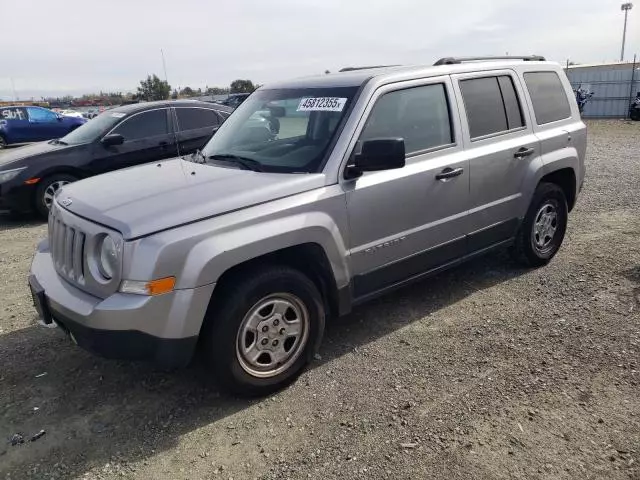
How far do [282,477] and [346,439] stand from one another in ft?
1.40

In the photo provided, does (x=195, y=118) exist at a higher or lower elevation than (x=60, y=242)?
higher

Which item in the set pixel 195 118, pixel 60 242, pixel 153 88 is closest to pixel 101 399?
pixel 60 242

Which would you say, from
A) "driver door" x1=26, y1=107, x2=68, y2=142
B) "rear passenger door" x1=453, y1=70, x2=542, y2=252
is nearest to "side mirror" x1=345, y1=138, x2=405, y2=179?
"rear passenger door" x1=453, y1=70, x2=542, y2=252

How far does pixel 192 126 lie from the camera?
28.2 feet

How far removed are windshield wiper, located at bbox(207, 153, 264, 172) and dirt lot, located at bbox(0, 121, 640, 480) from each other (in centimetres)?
141

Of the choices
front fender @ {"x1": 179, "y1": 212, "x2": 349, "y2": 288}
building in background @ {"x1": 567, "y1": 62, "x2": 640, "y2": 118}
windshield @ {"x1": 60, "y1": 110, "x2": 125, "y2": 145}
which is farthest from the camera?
building in background @ {"x1": 567, "y1": 62, "x2": 640, "y2": 118}

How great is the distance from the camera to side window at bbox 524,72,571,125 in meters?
4.91

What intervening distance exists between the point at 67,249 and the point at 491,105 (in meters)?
3.48

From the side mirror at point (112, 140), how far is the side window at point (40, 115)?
13.1m

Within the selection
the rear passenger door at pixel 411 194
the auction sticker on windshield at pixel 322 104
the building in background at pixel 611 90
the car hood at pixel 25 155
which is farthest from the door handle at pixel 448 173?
the building in background at pixel 611 90

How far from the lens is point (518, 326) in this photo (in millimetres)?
4094

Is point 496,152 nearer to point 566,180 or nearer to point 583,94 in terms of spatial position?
point 566,180

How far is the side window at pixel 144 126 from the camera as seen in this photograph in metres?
8.16

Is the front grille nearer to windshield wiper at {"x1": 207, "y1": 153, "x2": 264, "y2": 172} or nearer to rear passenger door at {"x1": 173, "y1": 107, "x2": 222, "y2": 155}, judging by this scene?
windshield wiper at {"x1": 207, "y1": 153, "x2": 264, "y2": 172}
